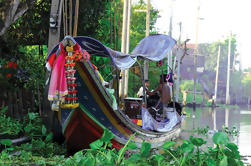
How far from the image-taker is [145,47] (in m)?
10.9

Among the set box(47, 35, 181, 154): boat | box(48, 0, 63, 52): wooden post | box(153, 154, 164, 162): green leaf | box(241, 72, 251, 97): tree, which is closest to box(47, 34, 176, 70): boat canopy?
box(47, 35, 181, 154): boat

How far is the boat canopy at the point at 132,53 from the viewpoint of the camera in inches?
303

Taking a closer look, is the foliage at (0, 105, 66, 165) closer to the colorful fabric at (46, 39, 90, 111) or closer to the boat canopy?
the colorful fabric at (46, 39, 90, 111)

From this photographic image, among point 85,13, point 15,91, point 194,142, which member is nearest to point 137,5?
point 85,13

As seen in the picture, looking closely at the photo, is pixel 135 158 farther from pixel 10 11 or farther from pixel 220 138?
pixel 10 11

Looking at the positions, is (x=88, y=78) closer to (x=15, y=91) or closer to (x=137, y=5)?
(x=15, y=91)

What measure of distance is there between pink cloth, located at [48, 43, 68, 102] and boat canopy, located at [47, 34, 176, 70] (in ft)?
2.21

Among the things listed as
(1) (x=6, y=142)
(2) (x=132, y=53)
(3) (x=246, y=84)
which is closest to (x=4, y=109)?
(1) (x=6, y=142)

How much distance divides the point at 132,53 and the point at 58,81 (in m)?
4.31

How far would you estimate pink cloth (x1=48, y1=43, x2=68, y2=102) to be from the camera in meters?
6.50

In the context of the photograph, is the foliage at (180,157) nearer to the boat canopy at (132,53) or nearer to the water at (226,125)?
the boat canopy at (132,53)

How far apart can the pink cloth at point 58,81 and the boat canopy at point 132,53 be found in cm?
67

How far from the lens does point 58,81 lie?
6570mm

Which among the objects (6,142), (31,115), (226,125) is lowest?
(226,125)
